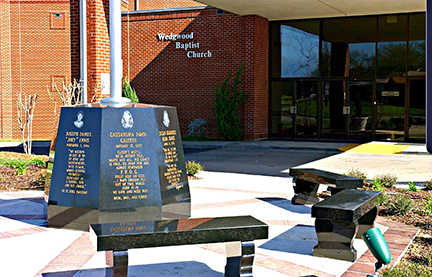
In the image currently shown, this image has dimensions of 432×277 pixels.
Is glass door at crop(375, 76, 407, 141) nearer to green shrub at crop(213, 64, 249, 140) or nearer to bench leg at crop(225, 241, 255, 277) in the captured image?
green shrub at crop(213, 64, 249, 140)

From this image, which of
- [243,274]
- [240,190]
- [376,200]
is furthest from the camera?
[240,190]

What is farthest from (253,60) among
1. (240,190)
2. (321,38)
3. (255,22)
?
(240,190)

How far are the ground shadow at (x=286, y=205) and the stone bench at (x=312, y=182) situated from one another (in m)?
0.15

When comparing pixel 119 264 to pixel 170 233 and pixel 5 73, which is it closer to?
pixel 170 233

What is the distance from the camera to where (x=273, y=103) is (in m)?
24.6

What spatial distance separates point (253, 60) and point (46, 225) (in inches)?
648

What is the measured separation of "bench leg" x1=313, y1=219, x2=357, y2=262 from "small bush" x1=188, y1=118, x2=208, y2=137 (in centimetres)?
1766

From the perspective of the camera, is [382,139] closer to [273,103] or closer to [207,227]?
[273,103]

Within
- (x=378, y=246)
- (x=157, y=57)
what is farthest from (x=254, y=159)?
(x=378, y=246)

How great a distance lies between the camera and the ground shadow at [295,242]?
6.44 meters

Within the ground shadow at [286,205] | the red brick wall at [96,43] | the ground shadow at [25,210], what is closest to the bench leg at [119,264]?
the ground shadow at [25,210]

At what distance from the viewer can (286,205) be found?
30.1 feet

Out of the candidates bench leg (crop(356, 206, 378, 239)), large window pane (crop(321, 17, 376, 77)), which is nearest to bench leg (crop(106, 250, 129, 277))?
bench leg (crop(356, 206, 378, 239))

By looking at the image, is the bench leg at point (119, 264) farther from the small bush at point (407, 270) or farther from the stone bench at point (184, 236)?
the small bush at point (407, 270)
